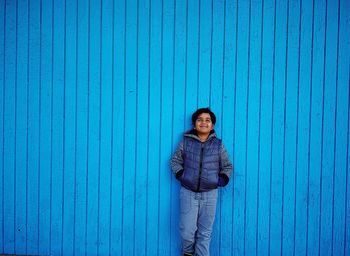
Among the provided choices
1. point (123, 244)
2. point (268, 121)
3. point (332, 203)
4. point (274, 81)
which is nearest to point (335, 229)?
point (332, 203)

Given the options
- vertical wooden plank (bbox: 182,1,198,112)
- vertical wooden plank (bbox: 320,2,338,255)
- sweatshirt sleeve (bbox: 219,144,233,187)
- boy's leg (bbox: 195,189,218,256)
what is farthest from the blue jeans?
vertical wooden plank (bbox: 320,2,338,255)

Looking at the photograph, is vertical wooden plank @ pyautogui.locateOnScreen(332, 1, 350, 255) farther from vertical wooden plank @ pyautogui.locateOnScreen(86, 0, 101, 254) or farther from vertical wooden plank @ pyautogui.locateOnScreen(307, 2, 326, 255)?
vertical wooden plank @ pyautogui.locateOnScreen(86, 0, 101, 254)

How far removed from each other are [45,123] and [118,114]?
81 cm

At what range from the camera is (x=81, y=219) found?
152 inches

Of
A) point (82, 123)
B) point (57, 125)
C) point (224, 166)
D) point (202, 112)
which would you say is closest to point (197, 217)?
point (224, 166)

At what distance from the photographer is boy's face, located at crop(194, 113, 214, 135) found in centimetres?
349

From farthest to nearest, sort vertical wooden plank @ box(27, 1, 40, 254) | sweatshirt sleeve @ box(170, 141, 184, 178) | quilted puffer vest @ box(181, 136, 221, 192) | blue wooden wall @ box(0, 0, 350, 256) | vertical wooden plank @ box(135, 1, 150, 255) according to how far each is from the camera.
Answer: vertical wooden plank @ box(27, 1, 40, 254)
vertical wooden plank @ box(135, 1, 150, 255)
blue wooden wall @ box(0, 0, 350, 256)
sweatshirt sleeve @ box(170, 141, 184, 178)
quilted puffer vest @ box(181, 136, 221, 192)

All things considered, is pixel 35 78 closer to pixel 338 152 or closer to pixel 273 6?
pixel 273 6

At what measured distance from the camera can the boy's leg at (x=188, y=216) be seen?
350cm

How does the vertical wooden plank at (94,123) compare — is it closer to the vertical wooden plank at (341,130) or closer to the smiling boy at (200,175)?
the smiling boy at (200,175)

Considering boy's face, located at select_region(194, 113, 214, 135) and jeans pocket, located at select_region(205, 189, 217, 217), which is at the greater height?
boy's face, located at select_region(194, 113, 214, 135)

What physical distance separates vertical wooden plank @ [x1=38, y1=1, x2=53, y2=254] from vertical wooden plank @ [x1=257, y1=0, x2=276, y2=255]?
7.36ft

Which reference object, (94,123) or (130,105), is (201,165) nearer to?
(130,105)

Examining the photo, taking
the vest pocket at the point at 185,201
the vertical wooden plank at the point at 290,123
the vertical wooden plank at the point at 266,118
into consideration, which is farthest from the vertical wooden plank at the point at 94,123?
the vertical wooden plank at the point at 290,123
